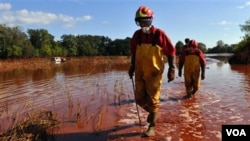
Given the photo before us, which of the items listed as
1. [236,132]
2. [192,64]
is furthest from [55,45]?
[236,132]

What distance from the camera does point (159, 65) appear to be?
226 inches

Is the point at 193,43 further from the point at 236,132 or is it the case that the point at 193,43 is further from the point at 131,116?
the point at 236,132

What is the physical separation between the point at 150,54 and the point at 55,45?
3709 inches

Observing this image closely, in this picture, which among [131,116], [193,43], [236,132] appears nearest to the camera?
[236,132]

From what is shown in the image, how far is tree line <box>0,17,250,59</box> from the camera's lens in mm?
74562

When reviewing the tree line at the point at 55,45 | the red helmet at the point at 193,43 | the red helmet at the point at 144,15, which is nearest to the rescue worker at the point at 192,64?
the red helmet at the point at 193,43

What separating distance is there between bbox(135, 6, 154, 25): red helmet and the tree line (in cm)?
5973

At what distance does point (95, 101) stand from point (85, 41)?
98.4 meters

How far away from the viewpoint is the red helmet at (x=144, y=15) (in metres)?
5.62

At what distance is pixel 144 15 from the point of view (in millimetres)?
5609

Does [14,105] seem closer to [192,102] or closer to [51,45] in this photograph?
[192,102]

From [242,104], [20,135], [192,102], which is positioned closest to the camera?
[20,135]

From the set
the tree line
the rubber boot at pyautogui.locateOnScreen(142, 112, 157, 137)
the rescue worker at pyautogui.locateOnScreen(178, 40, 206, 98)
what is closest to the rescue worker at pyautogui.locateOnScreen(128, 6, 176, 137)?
the rubber boot at pyautogui.locateOnScreen(142, 112, 157, 137)

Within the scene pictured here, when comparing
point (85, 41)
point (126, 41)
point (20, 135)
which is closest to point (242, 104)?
point (20, 135)
